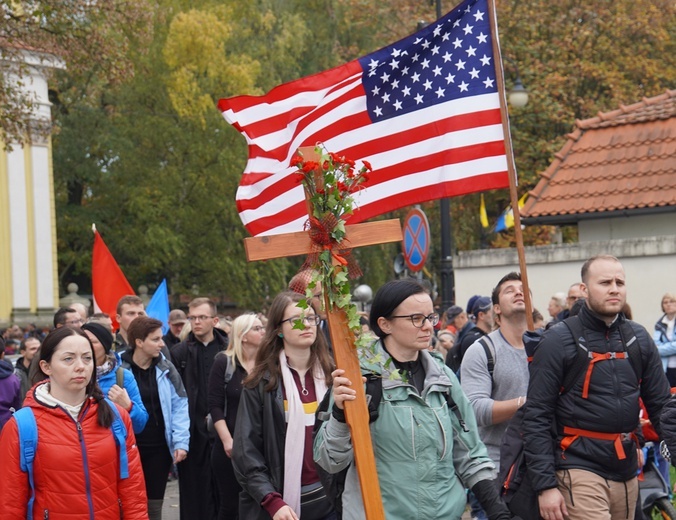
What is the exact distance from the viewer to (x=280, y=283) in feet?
115

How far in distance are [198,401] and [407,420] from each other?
204 inches

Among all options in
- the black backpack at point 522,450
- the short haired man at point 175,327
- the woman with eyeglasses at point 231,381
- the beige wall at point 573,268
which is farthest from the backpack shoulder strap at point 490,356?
the beige wall at point 573,268

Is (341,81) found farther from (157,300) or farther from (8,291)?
(8,291)

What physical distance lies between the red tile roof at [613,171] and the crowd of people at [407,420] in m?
11.4

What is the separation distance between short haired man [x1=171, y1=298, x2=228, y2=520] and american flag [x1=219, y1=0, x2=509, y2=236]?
184 cm

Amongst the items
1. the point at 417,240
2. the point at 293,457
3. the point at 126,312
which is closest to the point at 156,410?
the point at 126,312

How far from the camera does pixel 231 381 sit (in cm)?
853

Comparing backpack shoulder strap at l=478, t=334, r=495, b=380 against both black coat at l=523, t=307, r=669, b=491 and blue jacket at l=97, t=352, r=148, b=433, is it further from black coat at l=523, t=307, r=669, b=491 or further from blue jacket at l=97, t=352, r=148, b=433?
blue jacket at l=97, t=352, r=148, b=433

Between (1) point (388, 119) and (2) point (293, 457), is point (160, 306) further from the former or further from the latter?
(2) point (293, 457)

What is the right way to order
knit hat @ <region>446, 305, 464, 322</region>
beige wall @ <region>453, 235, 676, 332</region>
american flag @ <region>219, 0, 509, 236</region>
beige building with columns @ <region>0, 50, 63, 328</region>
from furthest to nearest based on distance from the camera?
beige building with columns @ <region>0, 50, 63, 328</region> < beige wall @ <region>453, 235, 676, 332</region> < knit hat @ <region>446, 305, 464, 322</region> < american flag @ <region>219, 0, 509, 236</region>

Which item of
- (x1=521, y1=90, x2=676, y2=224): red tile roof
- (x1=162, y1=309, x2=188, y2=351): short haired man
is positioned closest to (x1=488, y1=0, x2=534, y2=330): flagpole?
(x1=162, y1=309, x2=188, y2=351): short haired man

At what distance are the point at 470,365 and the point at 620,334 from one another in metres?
1.36

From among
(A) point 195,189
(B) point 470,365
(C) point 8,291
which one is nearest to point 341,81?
(B) point 470,365

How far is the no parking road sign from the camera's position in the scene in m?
16.2
